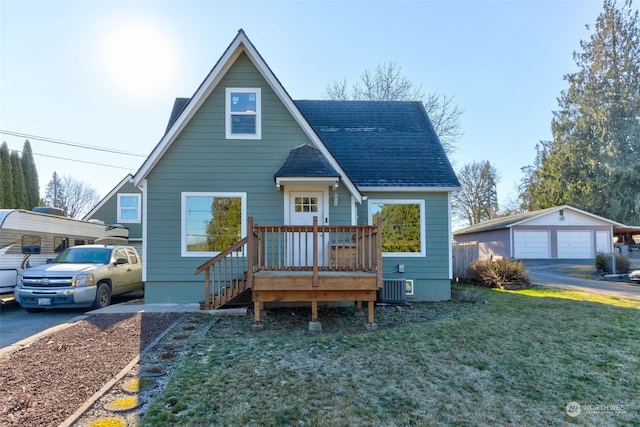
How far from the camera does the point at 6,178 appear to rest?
70.2ft

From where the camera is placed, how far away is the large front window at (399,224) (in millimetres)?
9477

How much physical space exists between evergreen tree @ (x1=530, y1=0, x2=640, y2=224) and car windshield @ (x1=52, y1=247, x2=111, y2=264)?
33966mm

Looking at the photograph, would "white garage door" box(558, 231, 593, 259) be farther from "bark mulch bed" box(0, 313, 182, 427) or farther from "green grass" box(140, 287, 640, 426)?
"bark mulch bed" box(0, 313, 182, 427)

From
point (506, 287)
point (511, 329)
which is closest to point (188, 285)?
point (511, 329)

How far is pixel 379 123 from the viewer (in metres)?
11.6

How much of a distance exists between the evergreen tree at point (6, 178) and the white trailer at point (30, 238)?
1374cm

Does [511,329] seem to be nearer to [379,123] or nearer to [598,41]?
[379,123]

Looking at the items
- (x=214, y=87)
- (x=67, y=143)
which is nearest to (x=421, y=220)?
(x=214, y=87)

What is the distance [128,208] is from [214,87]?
425 inches

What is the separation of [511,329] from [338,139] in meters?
7.12

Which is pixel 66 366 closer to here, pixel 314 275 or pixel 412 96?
pixel 314 275

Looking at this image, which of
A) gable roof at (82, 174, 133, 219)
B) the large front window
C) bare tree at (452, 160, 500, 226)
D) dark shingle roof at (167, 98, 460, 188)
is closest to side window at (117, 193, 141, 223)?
gable roof at (82, 174, 133, 219)

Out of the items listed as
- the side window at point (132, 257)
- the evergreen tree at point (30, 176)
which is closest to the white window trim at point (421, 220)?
the side window at point (132, 257)

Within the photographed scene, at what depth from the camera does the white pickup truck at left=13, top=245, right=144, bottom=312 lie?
7.81 metres
